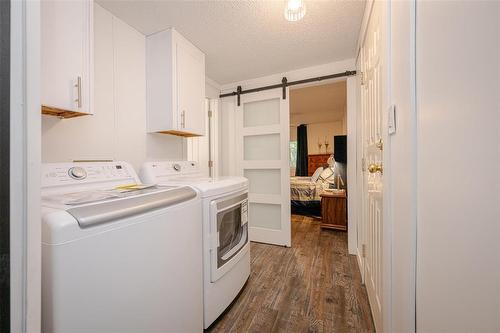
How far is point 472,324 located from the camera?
389 millimetres

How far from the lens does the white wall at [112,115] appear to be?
4.42 ft

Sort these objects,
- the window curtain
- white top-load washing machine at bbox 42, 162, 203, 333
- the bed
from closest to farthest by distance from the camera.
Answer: white top-load washing machine at bbox 42, 162, 203, 333 → the bed → the window curtain

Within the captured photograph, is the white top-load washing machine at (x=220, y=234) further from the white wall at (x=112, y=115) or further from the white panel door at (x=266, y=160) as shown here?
the white panel door at (x=266, y=160)

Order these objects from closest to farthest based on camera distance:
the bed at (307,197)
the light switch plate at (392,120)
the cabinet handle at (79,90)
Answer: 1. the light switch plate at (392,120)
2. the cabinet handle at (79,90)
3. the bed at (307,197)

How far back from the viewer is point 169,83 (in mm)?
1786

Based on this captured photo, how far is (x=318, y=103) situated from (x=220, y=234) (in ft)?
13.9

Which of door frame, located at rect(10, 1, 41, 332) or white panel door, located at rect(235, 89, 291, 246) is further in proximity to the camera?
white panel door, located at rect(235, 89, 291, 246)

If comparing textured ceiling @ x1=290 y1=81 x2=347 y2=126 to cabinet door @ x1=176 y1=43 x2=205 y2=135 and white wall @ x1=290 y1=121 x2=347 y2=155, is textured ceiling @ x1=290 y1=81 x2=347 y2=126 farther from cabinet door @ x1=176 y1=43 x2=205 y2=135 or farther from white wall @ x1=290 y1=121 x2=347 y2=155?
cabinet door @ x1=176 y1=43 x2=205 y2=135

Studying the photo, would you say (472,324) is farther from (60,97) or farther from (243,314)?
(60,97)

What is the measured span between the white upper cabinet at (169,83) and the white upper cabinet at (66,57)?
0.61 meters

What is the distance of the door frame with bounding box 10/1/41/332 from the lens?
456 millimetres

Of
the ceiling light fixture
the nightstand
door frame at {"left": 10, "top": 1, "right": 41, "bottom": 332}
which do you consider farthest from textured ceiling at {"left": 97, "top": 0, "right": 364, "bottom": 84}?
the nightstand

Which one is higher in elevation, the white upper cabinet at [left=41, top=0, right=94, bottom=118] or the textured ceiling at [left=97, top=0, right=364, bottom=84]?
the textured ceiling at [left=97, top=0, right=364, bottom=84]

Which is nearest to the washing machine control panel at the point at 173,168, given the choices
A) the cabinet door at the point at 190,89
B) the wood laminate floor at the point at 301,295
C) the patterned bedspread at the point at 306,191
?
the cabinet door at the point at 190,89
